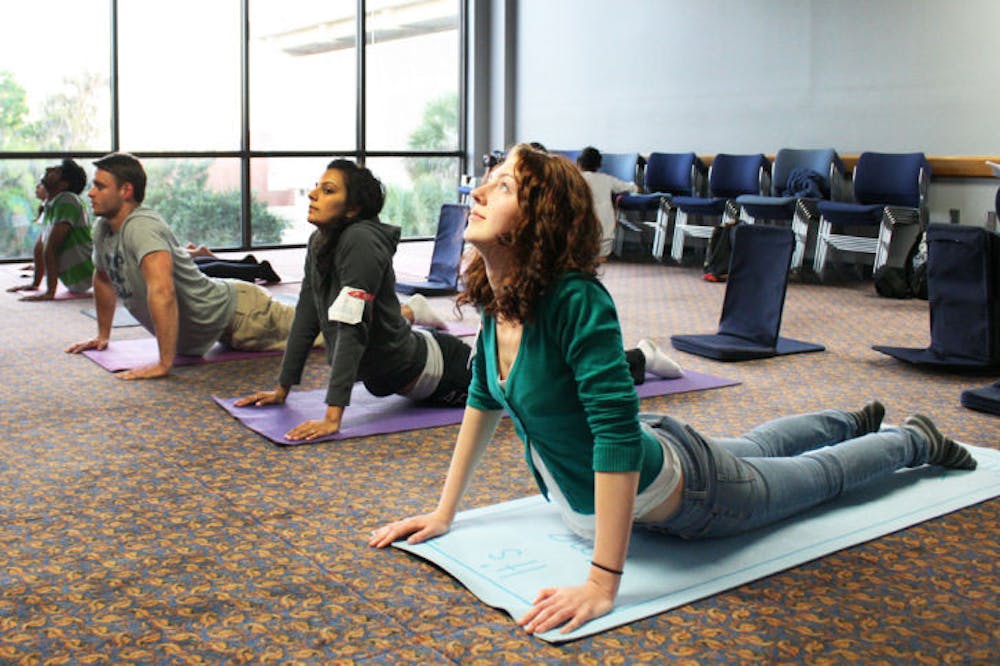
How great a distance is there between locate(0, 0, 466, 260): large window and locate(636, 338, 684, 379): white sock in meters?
6.18

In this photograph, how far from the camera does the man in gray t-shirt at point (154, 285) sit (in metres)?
4.13

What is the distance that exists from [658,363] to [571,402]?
2.33 meters

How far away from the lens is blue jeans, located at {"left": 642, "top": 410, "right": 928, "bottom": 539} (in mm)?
2090

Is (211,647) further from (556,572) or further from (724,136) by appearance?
(724,136)

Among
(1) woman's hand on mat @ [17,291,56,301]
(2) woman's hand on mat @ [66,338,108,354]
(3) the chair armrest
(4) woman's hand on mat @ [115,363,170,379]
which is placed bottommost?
(4) woman's hand on mat @ [115,363,170,379]

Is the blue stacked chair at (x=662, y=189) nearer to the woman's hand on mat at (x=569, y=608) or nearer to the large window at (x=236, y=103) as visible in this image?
the large window at (x=236, y=103)

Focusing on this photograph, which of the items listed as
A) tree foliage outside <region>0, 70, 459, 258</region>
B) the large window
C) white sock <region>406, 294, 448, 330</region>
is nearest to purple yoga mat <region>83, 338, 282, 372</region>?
white sock <region>406, 294, 448, 330</region>

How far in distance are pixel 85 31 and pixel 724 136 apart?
5269 mm

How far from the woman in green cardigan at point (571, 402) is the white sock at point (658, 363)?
197 cm

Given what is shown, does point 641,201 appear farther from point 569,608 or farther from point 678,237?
point 569,608

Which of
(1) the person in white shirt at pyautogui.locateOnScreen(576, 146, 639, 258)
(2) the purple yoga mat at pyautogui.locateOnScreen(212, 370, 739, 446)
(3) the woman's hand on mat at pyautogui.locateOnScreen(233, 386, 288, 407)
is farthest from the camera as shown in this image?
(1) the person in white shirt at pyautogui.locateOnScreen(576, 146, 639, 258)

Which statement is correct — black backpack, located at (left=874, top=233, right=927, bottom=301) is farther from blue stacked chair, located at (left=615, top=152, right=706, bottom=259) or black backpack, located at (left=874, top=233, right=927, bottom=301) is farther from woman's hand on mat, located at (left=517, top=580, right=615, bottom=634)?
woman's hand on mat, located at (left=517, top=580, right=615, bottom=634)

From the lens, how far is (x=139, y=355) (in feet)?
15.1

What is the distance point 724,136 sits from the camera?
29.2 ft
